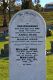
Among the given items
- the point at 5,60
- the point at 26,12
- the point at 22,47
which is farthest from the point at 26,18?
the point at 5,60

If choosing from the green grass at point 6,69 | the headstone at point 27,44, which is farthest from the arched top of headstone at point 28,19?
the green grass at point 6,69

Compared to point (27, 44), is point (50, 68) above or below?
below

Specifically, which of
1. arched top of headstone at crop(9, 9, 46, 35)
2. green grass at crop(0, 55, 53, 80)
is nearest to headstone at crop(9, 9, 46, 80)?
arched top of headstone at crop(9, 9, 46, 35)

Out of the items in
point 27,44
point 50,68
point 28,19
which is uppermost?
point 28,19

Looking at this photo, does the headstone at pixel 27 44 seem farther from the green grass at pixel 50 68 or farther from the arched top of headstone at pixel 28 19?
the green grass at pixel 50 68

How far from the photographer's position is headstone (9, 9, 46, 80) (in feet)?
27.2

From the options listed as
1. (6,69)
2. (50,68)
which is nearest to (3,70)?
(6,69)

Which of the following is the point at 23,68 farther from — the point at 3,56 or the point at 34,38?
the point at 3,56

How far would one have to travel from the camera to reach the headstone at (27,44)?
27.2 feet

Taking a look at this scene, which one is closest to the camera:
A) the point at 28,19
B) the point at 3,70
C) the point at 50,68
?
the point at 28,19

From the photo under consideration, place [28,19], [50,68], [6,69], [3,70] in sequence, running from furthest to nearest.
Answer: [50,68]
[6,69]
[3,70]
[28,19]

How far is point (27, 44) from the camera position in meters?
8.36

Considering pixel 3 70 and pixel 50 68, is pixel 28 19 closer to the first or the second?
pixel 3 70

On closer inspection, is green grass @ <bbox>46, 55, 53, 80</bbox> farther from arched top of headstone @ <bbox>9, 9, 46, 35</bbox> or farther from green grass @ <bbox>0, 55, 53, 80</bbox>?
arched top of headstone @ <bbox>9, 9, 46, 35</bbox>
